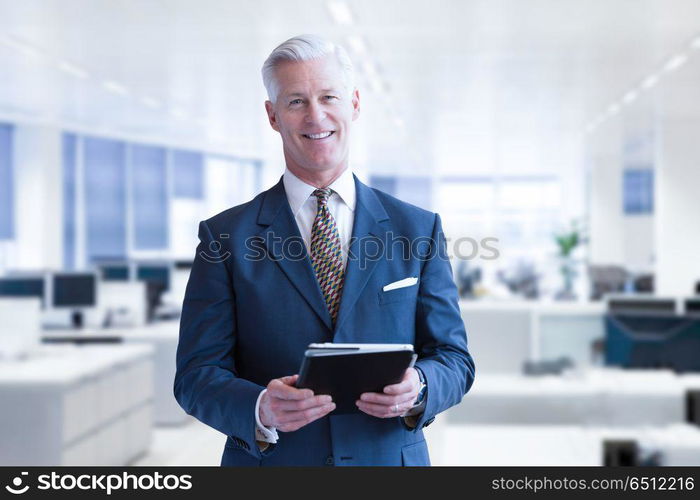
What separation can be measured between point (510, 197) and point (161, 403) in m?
11.2

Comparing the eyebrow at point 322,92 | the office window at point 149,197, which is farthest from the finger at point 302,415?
the office window at point 149,197

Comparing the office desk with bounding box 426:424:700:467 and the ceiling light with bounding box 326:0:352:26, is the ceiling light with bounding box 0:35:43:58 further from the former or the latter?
the office desk with bounding box 426:424:700:467

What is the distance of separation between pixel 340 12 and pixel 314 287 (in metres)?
3.86

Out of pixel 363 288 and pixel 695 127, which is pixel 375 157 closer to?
pixel 363 288

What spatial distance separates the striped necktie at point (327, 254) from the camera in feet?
5.28

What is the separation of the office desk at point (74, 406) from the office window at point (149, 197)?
664 centimetres

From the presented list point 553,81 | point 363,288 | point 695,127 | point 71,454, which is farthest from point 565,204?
point 363,288

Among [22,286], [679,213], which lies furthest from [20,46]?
[679,213]

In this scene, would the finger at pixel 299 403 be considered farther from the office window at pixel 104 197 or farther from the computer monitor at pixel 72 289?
the office window at pixel 104 197

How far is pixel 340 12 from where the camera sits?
5.12 meters

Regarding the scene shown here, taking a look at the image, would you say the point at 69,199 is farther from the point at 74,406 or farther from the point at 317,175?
the point at 317,175

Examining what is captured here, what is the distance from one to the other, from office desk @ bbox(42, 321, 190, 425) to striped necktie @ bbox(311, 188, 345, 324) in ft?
15.8

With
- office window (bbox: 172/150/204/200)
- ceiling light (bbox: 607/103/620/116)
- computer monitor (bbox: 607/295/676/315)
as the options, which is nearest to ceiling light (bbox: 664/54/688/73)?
ceiling light (bbox: 607/103/620/116)

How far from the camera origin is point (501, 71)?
719 centimetres
